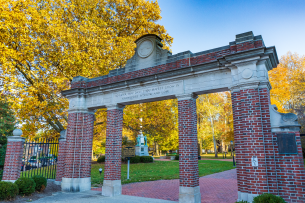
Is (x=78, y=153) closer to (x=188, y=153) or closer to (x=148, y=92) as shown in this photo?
(x=148, y=92)

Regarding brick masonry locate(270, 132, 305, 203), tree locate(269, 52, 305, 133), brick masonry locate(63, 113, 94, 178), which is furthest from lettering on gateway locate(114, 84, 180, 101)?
tree locate(269, 52, 305, 133)

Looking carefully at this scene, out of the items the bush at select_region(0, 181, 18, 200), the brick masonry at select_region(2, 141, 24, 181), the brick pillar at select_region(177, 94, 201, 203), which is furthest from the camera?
the brick masonry at select_region(2, 141, 24, 181)

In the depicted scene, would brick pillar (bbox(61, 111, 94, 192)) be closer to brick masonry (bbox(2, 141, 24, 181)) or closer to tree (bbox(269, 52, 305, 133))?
brick masonry (bbox(2, 141, 24, 181))

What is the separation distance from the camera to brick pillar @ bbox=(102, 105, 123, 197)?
27.9 feet

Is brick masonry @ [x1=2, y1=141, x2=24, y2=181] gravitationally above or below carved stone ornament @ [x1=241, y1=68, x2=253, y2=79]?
below

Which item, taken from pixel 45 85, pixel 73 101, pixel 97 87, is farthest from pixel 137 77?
pixel 45 85

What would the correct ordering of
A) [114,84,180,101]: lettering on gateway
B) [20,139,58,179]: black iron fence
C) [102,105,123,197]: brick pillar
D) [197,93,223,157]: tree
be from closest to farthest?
[114,84,180,101]: lettering on gateway, [102,105,123,197]: brick pillar, [20,139,58,179]: black iron fence, [197,93,223,157]: tree

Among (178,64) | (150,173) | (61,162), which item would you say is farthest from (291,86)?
(61,162)

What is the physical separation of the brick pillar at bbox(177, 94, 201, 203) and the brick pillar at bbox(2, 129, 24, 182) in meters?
7.16

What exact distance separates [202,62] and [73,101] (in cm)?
666

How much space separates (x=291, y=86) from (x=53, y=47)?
25.0 m

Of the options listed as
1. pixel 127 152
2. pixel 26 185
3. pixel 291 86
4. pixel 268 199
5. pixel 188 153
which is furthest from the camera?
pixel 291 86

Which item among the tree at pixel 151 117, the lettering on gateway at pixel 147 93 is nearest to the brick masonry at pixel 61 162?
the lettering on gateway at pixel 147 93

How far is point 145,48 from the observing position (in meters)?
9.07
